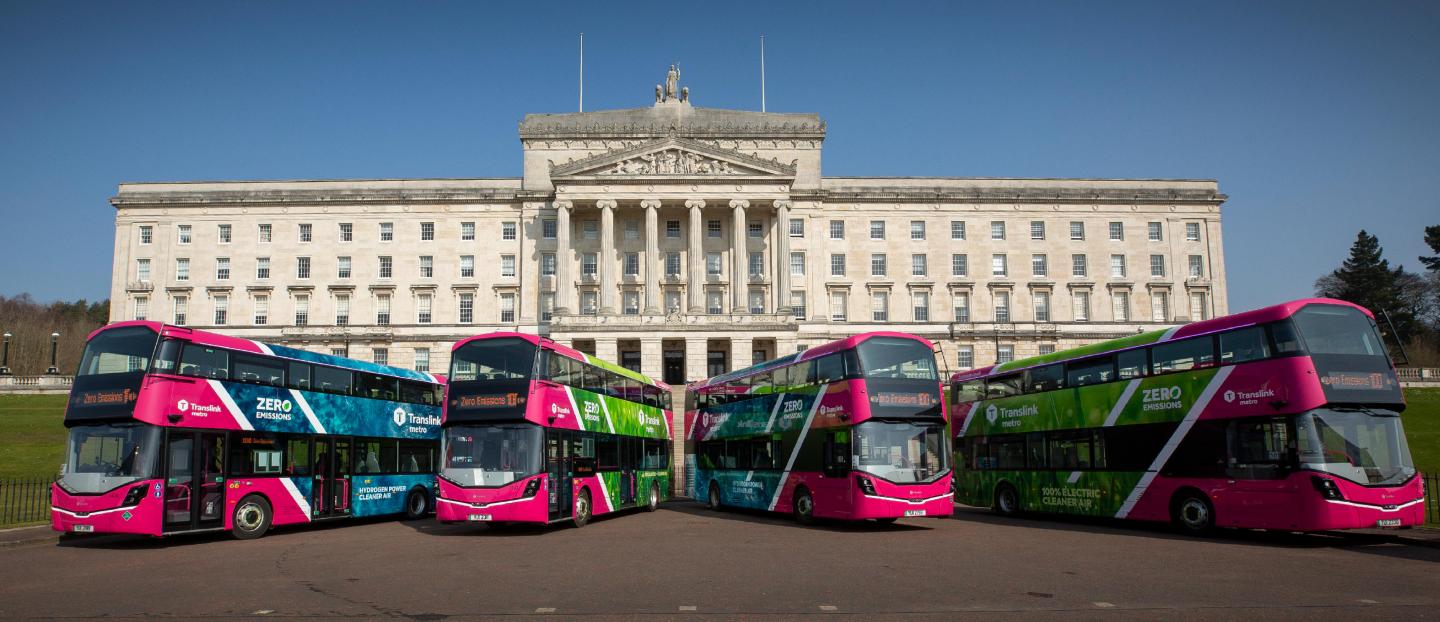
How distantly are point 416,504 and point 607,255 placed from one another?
35966 millimetres

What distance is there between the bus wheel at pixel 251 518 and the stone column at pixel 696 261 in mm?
41529

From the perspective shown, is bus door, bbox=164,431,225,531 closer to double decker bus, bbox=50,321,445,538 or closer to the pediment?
double decker bus, bbox=50,321,445,538

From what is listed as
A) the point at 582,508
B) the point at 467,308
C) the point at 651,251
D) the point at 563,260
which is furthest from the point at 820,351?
Result: the point at 467,308

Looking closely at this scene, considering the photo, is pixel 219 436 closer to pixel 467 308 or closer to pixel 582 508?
pixel 582 508

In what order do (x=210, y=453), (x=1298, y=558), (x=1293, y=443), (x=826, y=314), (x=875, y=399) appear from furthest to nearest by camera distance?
1. (x=826, y=314)
2. (x=875, y=399)
3. (x=210, y=453)
4. (x=1293, y=443)
5. (x=1298, y=558)

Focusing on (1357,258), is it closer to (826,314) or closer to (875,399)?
(826,314)

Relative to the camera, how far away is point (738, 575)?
46.5ft

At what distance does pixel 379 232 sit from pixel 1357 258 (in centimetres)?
8582

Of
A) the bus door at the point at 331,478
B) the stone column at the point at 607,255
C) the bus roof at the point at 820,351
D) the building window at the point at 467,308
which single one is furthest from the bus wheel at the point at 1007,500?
the building window at the point at 467,308

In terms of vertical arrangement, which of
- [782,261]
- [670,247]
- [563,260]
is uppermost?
[670,247]

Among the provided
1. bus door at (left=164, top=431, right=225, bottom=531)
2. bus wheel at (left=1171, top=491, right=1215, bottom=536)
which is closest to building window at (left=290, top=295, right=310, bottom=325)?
bus door at (left=164, top=431, right=225, bottom=531)

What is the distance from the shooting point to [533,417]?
21359 mm

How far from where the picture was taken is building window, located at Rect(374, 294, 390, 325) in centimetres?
6562

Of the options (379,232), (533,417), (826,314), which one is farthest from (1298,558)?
(379,232)
